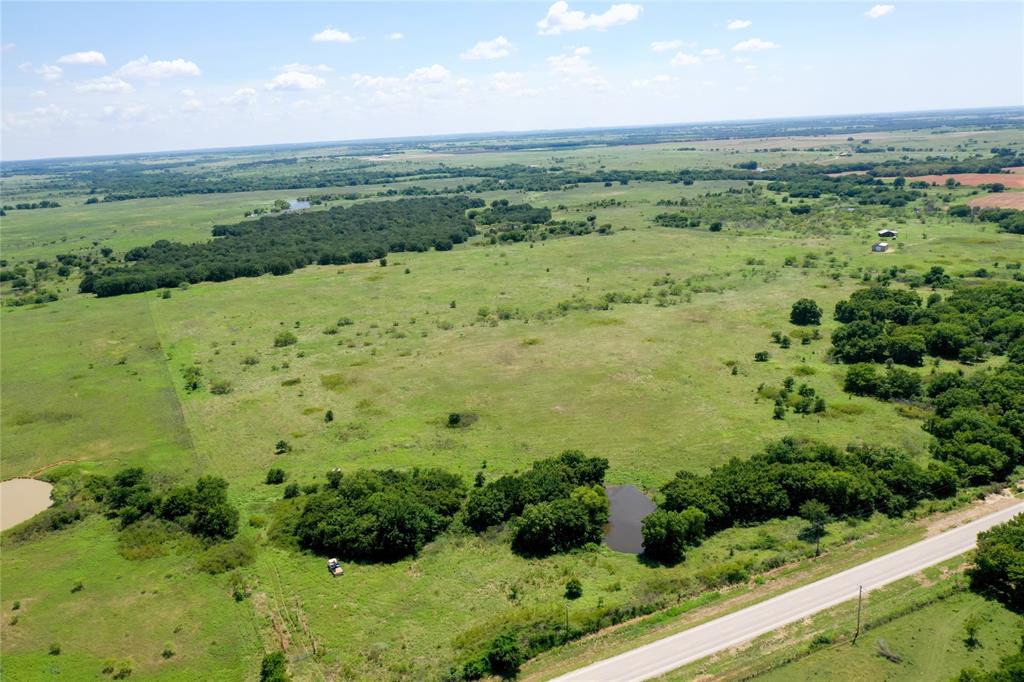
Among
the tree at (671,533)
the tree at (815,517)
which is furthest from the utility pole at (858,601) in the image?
the tree at (671,533)

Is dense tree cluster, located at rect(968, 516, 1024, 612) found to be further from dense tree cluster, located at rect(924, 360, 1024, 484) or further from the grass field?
dense tree cluster, located at rect(924, 360, 1024, 484)

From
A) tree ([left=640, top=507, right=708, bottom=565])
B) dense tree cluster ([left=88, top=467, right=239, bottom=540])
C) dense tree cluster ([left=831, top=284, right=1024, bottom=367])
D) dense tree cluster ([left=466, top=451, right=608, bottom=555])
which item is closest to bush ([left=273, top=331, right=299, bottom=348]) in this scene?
dense tree cluster ([left=88, top=467, right=239, bottom=540])

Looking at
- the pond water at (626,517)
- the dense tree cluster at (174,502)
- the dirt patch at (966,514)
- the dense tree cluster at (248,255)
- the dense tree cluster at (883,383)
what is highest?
the dense tree cluster at (248,255)

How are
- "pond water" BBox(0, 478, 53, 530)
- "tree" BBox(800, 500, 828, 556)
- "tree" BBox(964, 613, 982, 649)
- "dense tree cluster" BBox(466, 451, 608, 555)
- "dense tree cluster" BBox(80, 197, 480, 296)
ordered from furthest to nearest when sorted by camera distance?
"dense tree cluster" BBox(80, 197, 480, 296) < "pond water" BBox(0, 478, 53, 530) < "dense tree cluster" BBox(466, 451, 608, 555) < "tree" BBox(800, 500, 828, 556) < "tree" BBox(964, 613, 982, 649)

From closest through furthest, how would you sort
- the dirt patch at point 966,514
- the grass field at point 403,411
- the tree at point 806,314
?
1. the grass field at point 403,411
2. the dirt patch at point 966,514
3. the tree at point 806,314

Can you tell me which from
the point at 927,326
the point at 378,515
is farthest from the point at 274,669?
the point at 927,326

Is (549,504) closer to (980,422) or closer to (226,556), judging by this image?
(226,556)

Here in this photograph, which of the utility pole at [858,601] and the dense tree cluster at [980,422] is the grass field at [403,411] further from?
the utility pole at [858,601]
